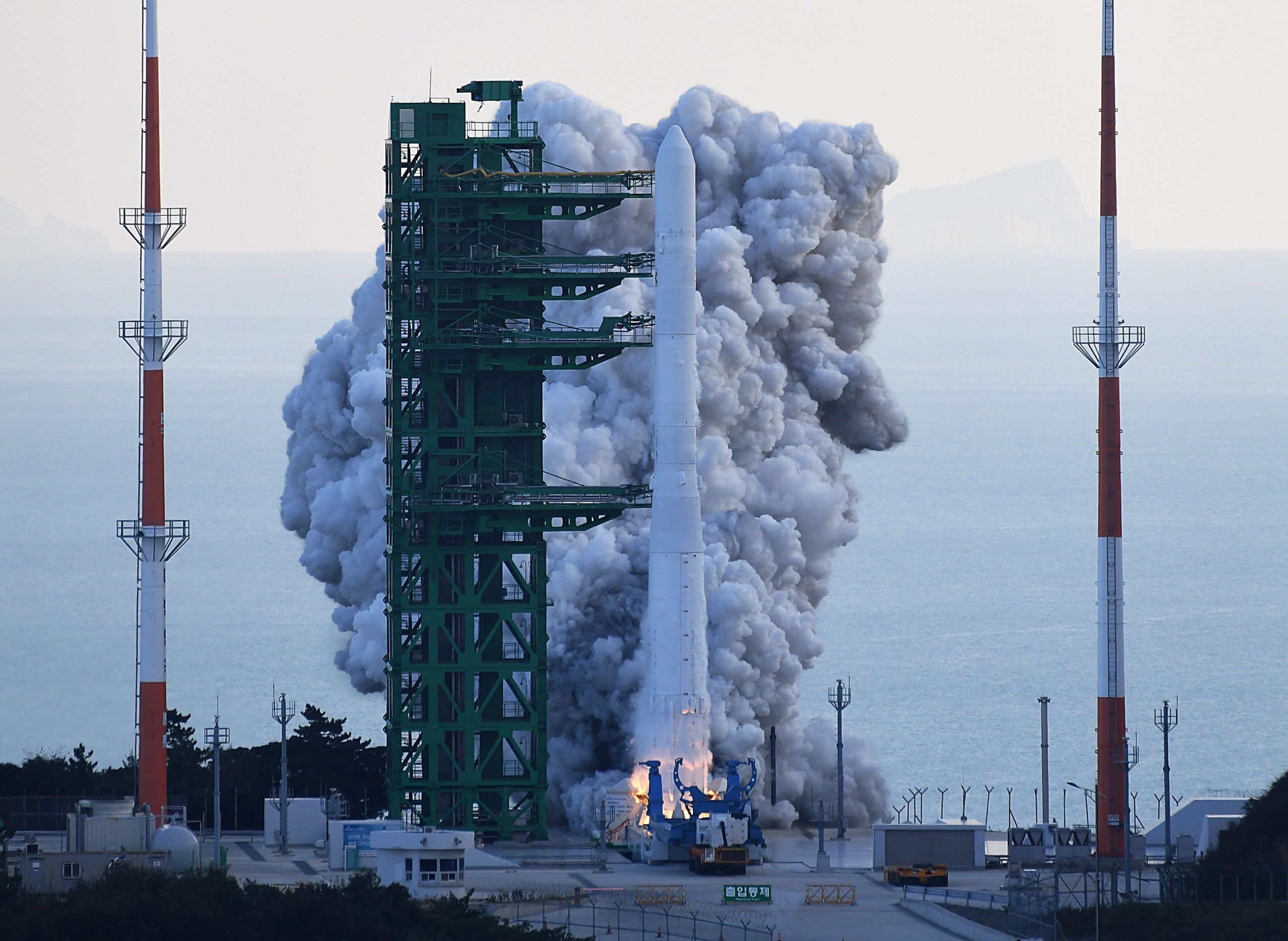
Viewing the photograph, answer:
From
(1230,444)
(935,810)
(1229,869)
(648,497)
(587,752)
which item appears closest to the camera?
(1229,869)

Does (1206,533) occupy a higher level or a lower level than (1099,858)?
higher

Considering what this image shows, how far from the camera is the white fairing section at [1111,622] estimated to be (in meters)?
65.5

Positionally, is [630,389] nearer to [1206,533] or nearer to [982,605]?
[982,605]

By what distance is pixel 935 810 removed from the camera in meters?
99.9

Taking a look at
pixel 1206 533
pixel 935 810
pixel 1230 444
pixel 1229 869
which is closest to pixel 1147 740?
pixel 935 810

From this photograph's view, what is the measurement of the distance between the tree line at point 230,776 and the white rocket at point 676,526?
31.8 ft

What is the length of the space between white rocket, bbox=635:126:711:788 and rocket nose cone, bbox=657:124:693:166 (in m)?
0.03

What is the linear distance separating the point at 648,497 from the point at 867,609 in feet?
248

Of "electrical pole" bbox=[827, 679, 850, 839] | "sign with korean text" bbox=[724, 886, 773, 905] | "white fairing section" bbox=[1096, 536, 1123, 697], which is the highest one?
"white fairing section" bbox=[1096, 536, 1123, 697]

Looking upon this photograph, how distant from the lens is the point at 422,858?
59.1 m

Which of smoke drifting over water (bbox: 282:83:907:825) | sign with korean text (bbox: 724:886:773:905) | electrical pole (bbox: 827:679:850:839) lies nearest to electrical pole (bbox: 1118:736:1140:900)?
sign with korean text (bbox: 724:886:773:905)

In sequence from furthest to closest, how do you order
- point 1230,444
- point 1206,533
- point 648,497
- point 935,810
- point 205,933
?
point 1230,444 < point 1206,533 < point 935,810 < point 648,497 < point 205,933

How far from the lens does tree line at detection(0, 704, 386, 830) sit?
72.6m

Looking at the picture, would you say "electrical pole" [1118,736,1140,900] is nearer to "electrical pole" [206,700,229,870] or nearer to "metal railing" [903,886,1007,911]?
"metal railing" [903,886,1007,911]
